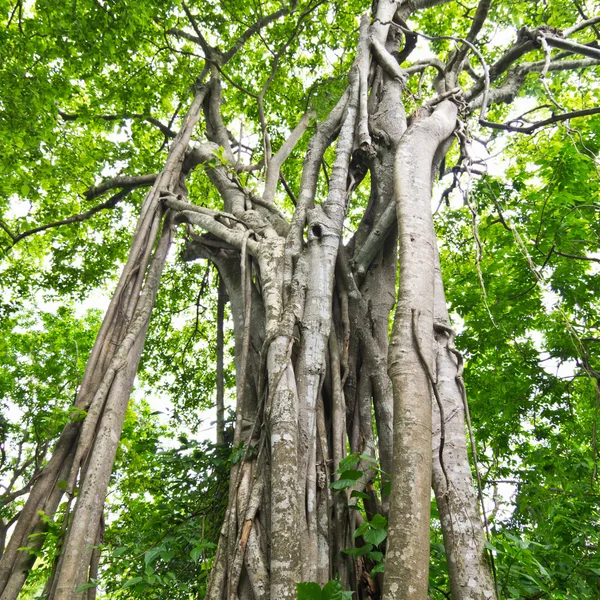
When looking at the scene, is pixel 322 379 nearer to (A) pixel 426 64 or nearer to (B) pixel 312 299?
(B) pixel 312 299

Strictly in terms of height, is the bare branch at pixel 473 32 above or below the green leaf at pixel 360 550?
above

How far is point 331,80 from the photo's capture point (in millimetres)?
5297

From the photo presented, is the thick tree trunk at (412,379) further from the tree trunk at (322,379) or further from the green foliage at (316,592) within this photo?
the green foliage at (316,592)

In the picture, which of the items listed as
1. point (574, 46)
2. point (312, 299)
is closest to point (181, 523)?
point (312, 299)

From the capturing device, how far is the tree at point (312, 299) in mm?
1906

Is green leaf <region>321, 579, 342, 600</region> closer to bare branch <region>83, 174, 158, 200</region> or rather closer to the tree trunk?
the tree trunk

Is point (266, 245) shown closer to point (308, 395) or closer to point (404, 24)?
point (308, 395)

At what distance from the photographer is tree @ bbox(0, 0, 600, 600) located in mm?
1906

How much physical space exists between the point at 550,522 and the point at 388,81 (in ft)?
11.6

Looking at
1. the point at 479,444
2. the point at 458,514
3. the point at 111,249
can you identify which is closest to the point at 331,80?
the point at 111,249

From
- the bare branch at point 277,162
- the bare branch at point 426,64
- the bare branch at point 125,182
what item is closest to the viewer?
the bare branch at point 426,64

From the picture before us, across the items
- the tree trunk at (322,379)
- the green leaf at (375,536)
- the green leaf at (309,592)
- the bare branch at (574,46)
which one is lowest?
the green leaf at (309,592)

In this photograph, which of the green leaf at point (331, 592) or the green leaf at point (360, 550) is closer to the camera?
the green leaf at point (331, 592)

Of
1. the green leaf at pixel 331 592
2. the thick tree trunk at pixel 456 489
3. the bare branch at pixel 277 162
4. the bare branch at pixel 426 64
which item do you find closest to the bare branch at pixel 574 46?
the bare branch at pixel 426 64
